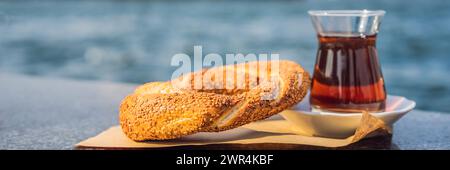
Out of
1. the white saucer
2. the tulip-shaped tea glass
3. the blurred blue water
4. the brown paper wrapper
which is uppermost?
the blurred blue water

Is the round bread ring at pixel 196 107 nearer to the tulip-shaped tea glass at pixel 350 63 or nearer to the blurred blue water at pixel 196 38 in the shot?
the tulip-shaped tea glass at pixel 350 63

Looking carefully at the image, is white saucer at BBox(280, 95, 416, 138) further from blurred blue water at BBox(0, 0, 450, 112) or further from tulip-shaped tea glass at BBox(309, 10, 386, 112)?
blurred blue water at BBox(0, 0, 450, 112)

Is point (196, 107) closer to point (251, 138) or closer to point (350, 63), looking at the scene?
point (251, 138)

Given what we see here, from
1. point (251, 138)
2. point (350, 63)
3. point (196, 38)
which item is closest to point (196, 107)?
point (251, 138)

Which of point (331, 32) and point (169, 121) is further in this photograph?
point (331, 32)

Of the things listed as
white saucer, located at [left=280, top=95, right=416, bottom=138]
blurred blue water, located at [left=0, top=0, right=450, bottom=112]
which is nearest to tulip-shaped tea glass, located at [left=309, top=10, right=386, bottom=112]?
white saucer, located at [left=280, top=95, right=416, bottom=138]
